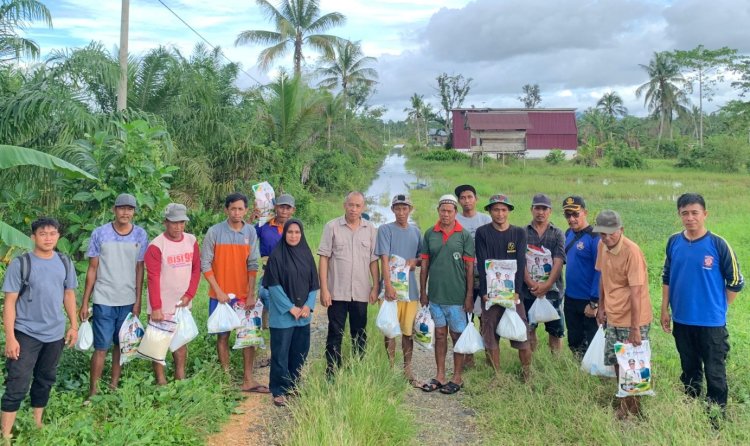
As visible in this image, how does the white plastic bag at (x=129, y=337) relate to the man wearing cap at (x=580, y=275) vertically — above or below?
below

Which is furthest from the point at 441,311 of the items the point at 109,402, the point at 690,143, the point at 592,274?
the point at 690,143

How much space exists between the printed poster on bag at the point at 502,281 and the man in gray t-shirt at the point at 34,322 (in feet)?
9.77

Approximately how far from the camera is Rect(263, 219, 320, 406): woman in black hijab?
4312mm

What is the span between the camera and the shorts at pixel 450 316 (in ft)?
15.4

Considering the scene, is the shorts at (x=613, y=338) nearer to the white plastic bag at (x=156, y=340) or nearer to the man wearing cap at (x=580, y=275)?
the man wearing cap at (x=580, y=275)

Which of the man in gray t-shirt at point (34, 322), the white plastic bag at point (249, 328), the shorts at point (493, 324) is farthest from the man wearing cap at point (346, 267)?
the man in gray t-shirt at point (34, 322)

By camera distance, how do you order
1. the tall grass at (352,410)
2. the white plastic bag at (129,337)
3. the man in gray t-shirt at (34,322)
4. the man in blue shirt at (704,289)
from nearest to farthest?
the man in gray t-shirt at (34,322)
the tall grass at (352,410)
the man in blue shirt at (704,289)
the white plastic bag at (129,337)

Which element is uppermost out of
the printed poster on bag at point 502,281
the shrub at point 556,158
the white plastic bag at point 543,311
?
the shrub at point 556,158

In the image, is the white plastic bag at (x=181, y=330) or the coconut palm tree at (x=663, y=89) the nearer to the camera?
the white plastic bag at (x=181, y=330)

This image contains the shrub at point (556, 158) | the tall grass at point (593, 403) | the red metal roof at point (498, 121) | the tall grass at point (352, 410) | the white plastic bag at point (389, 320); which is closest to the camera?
the tall grass at point (352, 410)

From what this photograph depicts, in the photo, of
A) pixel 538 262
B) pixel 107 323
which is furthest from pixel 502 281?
pixel 107 323

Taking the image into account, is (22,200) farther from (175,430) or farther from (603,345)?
(603,345)

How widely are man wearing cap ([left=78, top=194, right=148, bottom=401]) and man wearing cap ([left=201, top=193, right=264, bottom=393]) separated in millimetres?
562

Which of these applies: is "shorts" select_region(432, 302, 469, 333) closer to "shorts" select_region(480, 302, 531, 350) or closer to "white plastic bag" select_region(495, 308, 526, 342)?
"shorts" select_region(480, 302, 531, 350)
